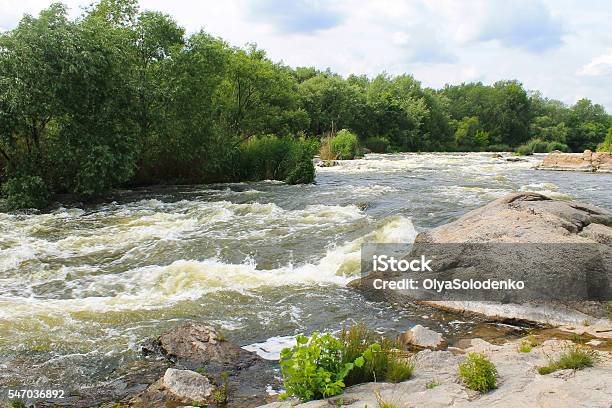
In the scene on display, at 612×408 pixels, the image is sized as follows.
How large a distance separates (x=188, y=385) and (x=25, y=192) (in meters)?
14.7

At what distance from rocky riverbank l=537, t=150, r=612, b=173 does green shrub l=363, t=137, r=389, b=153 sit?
22567 mm

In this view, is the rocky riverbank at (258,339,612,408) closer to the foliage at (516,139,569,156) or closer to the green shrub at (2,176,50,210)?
the green shrub at (2,176,50,210)

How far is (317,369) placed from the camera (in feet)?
15.2

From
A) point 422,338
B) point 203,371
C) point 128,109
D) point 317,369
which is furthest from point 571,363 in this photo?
point 128,109

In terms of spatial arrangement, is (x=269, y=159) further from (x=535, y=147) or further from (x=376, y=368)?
(x=535, y=147)

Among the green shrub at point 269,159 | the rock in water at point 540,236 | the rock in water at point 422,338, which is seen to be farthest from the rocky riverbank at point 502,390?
the green shrub at point 269,159

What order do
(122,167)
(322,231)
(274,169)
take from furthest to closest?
1. (274,169)
2. (122,167)
3. (322,231)

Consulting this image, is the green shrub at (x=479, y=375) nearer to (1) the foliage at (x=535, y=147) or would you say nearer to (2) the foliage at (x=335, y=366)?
(2) the foliage at (x=335, y=366)

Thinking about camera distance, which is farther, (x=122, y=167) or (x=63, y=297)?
(x=122, y=167)

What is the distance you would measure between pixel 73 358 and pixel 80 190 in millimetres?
14153

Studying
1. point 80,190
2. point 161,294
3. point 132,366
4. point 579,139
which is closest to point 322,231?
point 161,294

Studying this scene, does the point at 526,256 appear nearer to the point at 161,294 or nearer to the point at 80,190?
the point at 161,294

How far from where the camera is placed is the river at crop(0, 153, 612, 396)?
22.5 feet

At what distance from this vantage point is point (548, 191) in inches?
800
